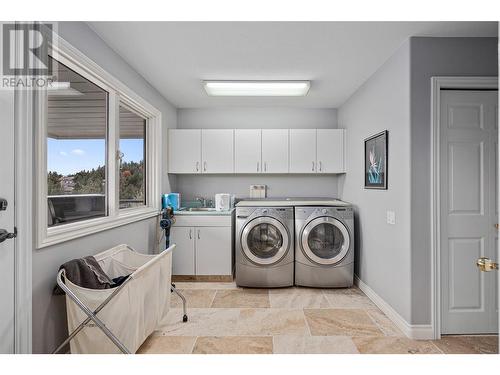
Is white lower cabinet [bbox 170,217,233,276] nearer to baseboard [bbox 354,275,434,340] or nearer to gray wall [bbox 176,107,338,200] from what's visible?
gray wall [bbox 176,107,338,200]

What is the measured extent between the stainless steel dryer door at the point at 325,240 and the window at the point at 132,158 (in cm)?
198

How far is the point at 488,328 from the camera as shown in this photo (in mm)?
2387

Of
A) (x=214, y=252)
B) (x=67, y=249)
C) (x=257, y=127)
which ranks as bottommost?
(x=214, y=252)

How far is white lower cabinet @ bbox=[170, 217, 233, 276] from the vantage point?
374 centimetres

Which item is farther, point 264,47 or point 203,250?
point 203,250

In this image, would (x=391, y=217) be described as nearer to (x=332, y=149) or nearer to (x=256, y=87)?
(x=332, y=149)

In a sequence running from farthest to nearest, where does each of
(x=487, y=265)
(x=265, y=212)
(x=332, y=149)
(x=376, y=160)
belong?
(x=332, y=149) → (x=265, y=212) → (x=376, y=160) → (x=487, y=265)

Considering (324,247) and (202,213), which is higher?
(202,213)

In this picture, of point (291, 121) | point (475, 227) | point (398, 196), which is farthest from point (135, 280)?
point (291, 121)

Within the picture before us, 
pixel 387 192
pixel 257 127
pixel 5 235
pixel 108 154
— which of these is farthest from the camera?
pixel 257 127

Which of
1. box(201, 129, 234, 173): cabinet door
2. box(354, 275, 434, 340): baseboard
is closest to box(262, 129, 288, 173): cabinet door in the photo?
box(201, 129, 234, 173): cabinet door

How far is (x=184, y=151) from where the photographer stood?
4.21 meters

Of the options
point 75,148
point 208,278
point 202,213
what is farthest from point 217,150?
point 75,148

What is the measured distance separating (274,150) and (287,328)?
2.40 meters
